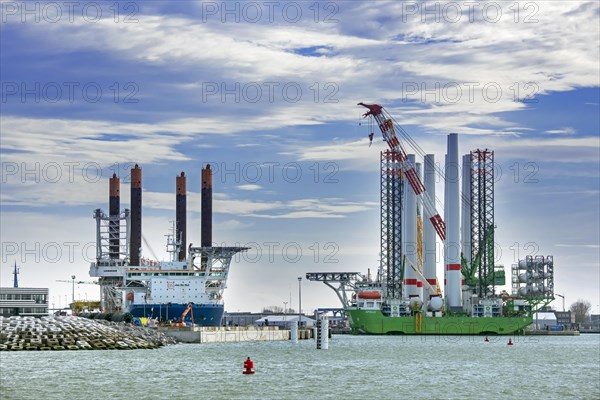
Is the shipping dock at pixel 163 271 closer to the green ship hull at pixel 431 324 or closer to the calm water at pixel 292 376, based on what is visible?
the green ship hull at pixel 431 324

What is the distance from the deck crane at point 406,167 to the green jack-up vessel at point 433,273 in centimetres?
14

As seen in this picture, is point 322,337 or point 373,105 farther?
point 373,105

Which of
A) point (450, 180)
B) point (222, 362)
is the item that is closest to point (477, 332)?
point (450, 180)

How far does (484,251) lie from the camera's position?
157 meters

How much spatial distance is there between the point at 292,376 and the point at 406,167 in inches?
3844

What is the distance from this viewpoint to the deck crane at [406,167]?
153 m

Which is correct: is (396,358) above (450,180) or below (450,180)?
below

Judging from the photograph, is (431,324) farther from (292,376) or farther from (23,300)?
(292,376)

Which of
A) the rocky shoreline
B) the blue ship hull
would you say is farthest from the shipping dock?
the rocky shoreline

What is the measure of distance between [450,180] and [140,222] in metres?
44.4

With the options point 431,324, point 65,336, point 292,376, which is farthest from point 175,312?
point 292,376

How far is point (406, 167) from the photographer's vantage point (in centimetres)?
15562

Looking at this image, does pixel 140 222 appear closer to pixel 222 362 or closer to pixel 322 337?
pixel 322 337

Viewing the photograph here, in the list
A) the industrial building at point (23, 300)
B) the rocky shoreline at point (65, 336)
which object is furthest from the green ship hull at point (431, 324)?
the rocky shoreline at point (65, 336)
